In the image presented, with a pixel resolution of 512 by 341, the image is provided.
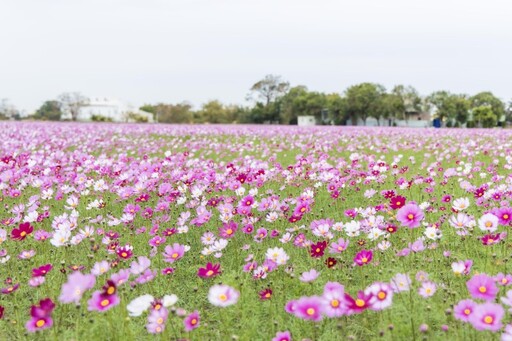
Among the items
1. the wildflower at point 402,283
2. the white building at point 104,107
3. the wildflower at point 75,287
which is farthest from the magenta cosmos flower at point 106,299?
the white building at point 104,107

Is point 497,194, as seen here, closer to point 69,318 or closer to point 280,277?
point 280,277

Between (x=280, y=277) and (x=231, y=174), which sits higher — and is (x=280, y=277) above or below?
below

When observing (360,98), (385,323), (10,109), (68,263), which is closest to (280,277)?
(385,323)

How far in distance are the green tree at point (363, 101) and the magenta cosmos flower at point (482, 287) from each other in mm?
51755

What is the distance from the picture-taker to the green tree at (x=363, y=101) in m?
52.2

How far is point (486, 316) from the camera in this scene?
1.51 m

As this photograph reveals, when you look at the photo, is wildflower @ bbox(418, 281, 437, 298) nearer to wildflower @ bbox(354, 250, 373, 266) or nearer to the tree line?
wildflower @ bbox(354, 250, 373, 266)

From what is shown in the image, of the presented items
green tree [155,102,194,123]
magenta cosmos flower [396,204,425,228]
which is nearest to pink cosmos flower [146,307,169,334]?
magenta cosmos flower [396,204,425,228]

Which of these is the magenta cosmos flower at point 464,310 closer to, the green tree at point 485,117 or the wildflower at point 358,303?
the wildflower at point 358,303

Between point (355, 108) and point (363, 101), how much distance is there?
1.15 meters

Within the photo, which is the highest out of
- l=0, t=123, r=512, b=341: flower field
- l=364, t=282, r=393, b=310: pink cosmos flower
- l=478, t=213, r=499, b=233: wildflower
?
l=478, t=213, r=499, b=233: wildflower

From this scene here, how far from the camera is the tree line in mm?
51594

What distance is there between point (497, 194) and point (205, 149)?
24.0ft

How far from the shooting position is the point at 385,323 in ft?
6.99
